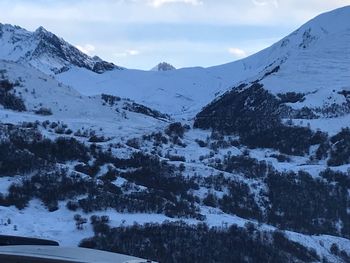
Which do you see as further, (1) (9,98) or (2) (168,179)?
(1) (9,98)

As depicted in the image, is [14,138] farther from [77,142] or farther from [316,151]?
[316,151]

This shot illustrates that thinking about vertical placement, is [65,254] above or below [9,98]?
above

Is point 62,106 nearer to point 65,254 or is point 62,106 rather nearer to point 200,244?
point 200,244

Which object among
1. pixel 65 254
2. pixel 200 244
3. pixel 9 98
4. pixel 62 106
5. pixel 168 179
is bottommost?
pixel 200 244

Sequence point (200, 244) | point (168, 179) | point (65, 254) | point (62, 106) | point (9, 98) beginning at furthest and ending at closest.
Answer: point (62, 106), point (9, 98), point (168, 179), point (200, 244), point (65, 254)

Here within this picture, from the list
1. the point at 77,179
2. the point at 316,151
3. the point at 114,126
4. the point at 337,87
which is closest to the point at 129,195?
the point at 77,179

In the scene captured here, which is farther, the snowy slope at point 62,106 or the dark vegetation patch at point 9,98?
the snowy slope at point 62,106

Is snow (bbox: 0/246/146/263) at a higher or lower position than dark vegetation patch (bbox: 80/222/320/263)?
higher

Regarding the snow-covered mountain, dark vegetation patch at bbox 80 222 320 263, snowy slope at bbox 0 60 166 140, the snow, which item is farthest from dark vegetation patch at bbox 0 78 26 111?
the snow

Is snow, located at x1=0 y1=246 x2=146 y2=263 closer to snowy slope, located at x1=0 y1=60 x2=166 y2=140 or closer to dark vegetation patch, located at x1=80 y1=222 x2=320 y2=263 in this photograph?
dark vegetation patch, located at x1=80 y1=222 x2=320 y2=263

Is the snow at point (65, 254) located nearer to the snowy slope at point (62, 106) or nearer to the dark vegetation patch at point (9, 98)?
the snowy slope at point (62, 106)

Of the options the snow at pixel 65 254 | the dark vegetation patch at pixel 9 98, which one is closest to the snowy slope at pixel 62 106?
the dark vegetation patch at pixel 9 98

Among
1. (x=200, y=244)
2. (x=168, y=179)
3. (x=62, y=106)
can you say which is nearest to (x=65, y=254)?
(x=200, y=244)

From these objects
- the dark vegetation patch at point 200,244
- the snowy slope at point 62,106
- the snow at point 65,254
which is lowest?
the dark vegetation patch at point 200,244
